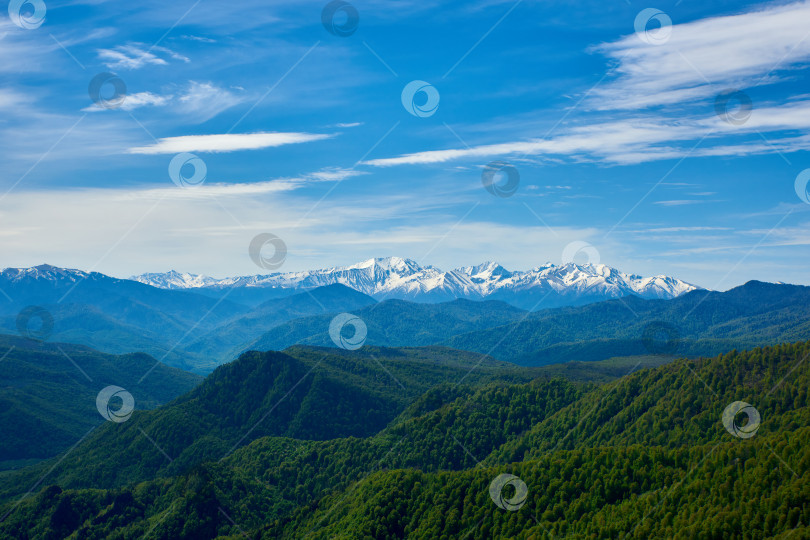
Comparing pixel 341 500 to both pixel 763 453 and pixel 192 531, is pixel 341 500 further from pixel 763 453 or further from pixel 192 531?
pixel 763 453

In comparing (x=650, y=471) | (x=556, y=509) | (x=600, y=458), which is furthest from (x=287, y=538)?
(x=650, y=471)

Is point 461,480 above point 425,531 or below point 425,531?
above

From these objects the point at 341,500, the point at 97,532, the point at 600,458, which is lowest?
the point at 97,532

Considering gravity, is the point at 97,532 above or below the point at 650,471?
below

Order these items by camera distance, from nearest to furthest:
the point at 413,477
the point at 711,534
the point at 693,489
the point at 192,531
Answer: the point at 711,534, the point at 693,489, the point at 413,477, the point at 192,531

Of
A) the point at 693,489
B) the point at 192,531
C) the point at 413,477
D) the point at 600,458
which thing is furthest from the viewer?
the point at 192,531

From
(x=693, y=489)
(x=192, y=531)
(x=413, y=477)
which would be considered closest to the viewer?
(x=693, y=489)

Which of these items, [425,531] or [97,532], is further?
[97,532]

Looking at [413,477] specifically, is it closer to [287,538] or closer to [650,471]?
[287,538]

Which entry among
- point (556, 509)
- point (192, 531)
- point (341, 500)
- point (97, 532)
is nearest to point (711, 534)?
point (556, 509)
